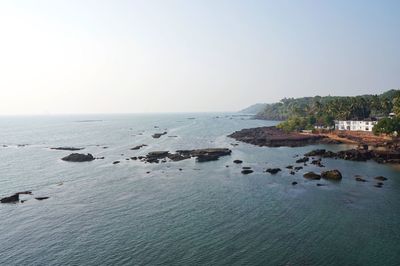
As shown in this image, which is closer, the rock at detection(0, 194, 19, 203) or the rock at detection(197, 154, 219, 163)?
the rock at detection(0, 194, 19, 203)

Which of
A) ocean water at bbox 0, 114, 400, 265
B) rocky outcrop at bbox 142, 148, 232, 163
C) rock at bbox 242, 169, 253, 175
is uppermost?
rocky outcrop at bbox 142, 148, 232, 163

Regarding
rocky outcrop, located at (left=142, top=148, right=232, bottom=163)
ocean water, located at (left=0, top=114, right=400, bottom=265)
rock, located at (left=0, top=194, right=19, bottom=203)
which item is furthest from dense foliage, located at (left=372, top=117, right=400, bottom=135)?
rock, located at (left=0, top=194, right=19, bottom=203)

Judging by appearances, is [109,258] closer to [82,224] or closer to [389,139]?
[82,224]

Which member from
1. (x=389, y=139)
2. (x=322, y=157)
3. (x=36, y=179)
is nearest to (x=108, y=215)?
(x=36, y=179)

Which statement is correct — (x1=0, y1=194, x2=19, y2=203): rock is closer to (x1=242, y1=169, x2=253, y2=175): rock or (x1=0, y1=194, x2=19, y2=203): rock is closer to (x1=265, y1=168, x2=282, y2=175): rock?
(x1=242, y1=169, x2=253, y2=175): rock

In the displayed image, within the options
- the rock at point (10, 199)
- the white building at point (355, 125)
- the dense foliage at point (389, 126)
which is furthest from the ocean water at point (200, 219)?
the white building at point (355, 125)

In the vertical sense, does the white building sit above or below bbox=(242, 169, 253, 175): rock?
above
